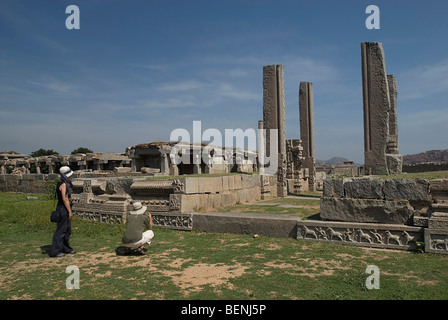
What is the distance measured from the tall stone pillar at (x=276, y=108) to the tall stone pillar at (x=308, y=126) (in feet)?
15.3

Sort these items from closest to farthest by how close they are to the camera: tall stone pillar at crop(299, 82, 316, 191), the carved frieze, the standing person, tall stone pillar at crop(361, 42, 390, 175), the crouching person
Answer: the carved frieze, the crouching person, the standing person, tall stone pillar at crop(361, 42, 390, 175), tall stone pillar at crop(299, 82, 316, 191)

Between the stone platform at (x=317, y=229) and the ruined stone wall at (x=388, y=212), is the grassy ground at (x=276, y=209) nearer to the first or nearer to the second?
the stone platform at (x=317, y=229)

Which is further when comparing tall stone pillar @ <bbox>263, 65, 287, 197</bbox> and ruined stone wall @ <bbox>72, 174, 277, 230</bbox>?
tall stone pillar @ <bbox>263, 65, 287, 197</bbox>

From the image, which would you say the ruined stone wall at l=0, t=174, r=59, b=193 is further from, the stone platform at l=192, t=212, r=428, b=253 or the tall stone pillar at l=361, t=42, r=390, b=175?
the tall stone pillar at l=361, t=42, r=390, b=175

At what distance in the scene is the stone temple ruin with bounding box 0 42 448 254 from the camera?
5.30 meters

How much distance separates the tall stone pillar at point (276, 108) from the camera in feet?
45.6

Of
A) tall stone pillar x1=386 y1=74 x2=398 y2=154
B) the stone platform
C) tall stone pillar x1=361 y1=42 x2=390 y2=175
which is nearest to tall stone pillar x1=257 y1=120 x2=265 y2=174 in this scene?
tall stone pillar x1=361 y1=42 x2=390 y2=175

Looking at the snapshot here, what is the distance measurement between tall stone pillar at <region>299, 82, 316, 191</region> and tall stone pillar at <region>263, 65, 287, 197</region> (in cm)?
467

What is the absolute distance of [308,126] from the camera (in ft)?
61.2

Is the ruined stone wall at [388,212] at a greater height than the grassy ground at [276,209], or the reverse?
the ruined stone wall at [388,212]

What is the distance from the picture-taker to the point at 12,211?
30.8 feet

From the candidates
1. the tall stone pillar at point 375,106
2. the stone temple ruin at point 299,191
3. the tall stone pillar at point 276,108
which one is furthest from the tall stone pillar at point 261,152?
the tall stone pillar at point 375,106

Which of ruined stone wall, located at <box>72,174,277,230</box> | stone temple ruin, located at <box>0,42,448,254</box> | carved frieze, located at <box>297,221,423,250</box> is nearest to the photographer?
carved frieze, located at <box>297,221,423,250</box>

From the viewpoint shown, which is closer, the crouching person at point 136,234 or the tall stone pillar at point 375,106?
the crouching person at point 136,234
